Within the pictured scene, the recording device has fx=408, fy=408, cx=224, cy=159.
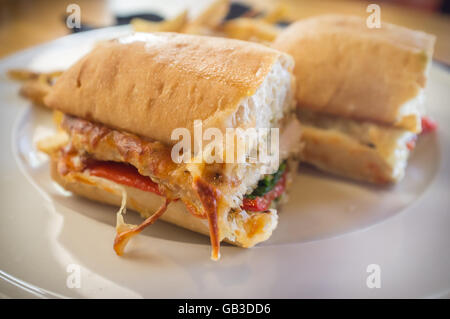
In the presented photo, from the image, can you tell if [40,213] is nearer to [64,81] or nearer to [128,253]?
[128,253]

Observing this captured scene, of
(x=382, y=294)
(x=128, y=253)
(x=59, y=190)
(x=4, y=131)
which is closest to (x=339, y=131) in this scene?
(x=382, y=294)

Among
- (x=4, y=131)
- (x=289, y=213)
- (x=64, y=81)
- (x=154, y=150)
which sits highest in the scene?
(x=64, y=81)

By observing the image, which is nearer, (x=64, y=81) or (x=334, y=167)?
(x=64, y=81)

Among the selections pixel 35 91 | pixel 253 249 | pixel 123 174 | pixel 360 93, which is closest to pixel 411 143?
pixel 360 93

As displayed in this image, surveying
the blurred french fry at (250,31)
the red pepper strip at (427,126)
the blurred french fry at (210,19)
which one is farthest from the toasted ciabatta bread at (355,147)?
the blurred french fry at (210,19)

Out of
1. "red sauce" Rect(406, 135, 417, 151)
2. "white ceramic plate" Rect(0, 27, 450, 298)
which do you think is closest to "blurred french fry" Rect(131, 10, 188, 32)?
"white ceramic plate" Rect(0, 27, 450, 298)
